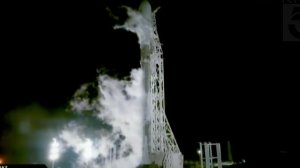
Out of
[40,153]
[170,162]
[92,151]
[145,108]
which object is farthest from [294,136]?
[40,153]

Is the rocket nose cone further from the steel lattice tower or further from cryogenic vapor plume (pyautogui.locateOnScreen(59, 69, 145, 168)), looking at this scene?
cryogenic vapor plume (pyautogui.locateOnScreen(59, 69, 145, 168))

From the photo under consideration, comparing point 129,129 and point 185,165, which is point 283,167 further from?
point 185,165

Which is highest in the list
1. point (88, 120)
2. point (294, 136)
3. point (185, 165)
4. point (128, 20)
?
point (128, 20)

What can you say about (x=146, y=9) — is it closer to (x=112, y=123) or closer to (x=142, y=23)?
(x=142, y=23)

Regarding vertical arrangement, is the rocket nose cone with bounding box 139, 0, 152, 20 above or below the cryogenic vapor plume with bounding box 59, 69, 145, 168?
above

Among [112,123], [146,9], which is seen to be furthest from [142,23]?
[112,123]

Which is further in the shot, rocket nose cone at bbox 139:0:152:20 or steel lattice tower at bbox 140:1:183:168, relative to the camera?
rocket nose cone at bbox 139:0:152:20

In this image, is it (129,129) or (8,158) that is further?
(8,158)
